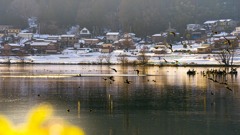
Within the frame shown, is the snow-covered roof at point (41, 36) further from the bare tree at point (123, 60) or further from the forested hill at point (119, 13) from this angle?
the bare tree at point (123, 60)

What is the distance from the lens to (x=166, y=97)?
25953 mm

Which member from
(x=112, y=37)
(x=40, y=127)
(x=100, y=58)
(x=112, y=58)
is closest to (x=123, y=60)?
(x=100, y=58)

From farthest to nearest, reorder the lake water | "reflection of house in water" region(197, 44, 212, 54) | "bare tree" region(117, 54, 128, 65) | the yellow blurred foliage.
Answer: "reflection of house in water" region(197, 44, 212, 54) → "bare tree" region(117, 54, 128, 65) → the lake water → the yellow blurred foliage

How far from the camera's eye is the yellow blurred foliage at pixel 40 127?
16.2 m

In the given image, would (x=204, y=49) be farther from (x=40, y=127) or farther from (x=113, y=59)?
(x=40, y=127)

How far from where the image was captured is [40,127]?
1708 centimetres

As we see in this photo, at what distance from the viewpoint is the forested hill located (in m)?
113

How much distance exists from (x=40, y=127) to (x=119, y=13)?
10483cm

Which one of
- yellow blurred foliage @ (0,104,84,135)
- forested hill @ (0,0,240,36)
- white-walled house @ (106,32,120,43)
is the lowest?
yellow blurred foliage @ (0,104,84,135)

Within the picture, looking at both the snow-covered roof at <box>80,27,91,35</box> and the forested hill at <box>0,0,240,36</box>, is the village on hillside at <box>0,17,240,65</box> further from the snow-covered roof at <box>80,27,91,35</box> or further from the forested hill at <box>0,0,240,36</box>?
the forested hill at <box>0,0,240,36</box>

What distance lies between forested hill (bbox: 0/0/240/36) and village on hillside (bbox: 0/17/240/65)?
290cm

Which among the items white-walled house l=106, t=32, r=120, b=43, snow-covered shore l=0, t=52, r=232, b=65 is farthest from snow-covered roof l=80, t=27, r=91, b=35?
snow-covered shore l=0, t=52, r=232, b=65

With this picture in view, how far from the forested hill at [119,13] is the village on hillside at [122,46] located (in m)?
2.90

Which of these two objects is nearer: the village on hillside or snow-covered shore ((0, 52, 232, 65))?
snow-covered shore ((0, 52, 232, 65))
